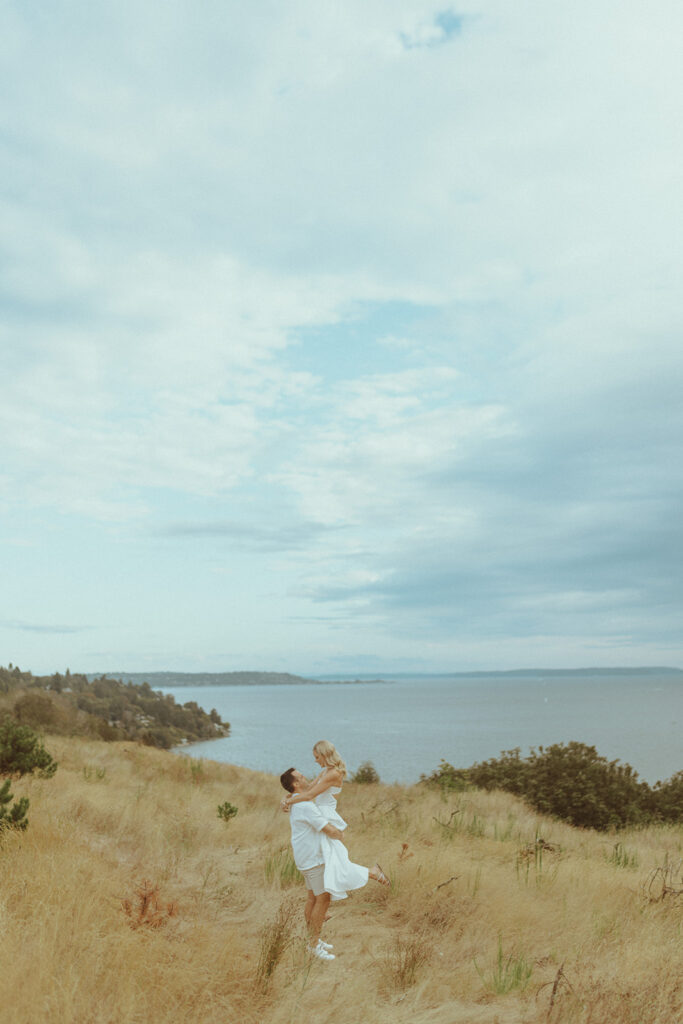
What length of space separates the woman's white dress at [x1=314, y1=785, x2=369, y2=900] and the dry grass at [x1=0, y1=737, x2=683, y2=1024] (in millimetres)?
474

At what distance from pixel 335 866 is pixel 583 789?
47.3ft

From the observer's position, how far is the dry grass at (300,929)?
448cm

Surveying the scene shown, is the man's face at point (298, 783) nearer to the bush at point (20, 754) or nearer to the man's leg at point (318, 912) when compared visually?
the man's leg at point (318, 912)

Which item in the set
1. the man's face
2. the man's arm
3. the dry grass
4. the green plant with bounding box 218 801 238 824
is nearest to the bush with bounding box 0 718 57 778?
the dry grass

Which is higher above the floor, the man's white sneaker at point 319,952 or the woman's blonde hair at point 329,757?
the woman's blonde hair at point 329,757

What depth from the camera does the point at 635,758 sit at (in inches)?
2131

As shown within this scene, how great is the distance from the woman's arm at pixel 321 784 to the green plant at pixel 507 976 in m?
1.75

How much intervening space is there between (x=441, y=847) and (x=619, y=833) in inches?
364

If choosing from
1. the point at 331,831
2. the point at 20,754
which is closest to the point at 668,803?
the point at 20,754

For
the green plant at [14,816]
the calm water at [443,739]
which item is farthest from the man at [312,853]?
the calm water at [443,739]

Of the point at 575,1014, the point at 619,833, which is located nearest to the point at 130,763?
the point at 619,833

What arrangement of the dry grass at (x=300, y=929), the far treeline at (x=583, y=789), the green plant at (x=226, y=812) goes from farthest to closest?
the far treeline at (x=583, y=789)
the green plant at (x=226, y=812)
the dry grass at (x=300, y=929)

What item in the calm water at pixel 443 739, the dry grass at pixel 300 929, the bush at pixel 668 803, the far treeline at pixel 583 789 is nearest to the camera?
the dry grass at pixel 300 929

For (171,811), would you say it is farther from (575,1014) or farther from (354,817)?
(575,1014)
